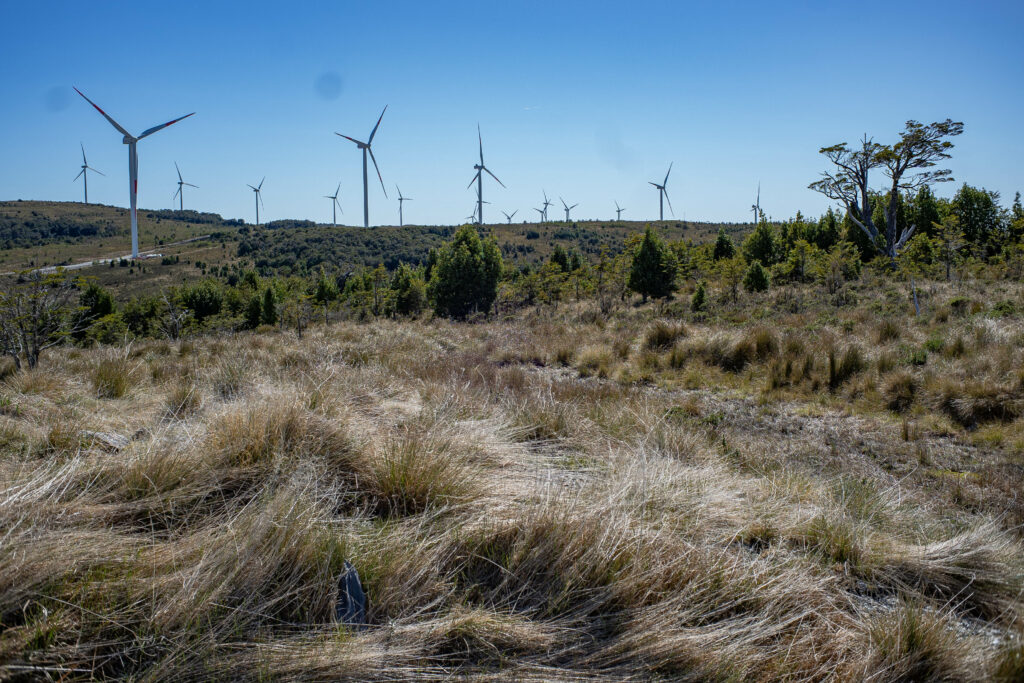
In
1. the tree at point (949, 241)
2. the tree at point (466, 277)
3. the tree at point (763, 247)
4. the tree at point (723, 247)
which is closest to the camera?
the tree at point (949, 241)

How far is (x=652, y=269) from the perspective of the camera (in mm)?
28781

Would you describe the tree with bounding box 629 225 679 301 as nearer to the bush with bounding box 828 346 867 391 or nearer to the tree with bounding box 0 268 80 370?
the bush with bounding box 828 346 867 391

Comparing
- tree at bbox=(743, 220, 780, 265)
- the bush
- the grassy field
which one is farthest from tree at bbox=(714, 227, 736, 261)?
the grassy field

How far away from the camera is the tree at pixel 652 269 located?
2862cm

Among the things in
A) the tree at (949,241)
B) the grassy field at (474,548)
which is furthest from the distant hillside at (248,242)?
the grassy field at (474,548)

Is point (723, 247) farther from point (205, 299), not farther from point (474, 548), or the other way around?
point (205, 299)

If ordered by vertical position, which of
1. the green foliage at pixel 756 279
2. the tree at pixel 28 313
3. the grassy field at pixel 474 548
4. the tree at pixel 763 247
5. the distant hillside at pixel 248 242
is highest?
the distant hillside at pixel 248 242

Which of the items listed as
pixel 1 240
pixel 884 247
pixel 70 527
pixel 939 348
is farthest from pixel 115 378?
pixel 1 240

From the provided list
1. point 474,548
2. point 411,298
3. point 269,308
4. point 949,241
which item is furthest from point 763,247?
point 269,308

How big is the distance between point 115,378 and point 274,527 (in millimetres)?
5440

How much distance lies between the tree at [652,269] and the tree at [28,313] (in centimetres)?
2457

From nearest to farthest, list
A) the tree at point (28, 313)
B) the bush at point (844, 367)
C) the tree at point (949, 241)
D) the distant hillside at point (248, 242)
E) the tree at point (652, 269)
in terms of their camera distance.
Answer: the tree at point (28, 313) → the bush at point (844, 367) → the tree at point (949, 241) → the tree at point (652, 269) → the distant hillside at point (248, 242)

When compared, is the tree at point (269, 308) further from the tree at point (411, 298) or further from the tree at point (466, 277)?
the tree at point (466, 277)

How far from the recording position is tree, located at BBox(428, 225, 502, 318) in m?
32.2
